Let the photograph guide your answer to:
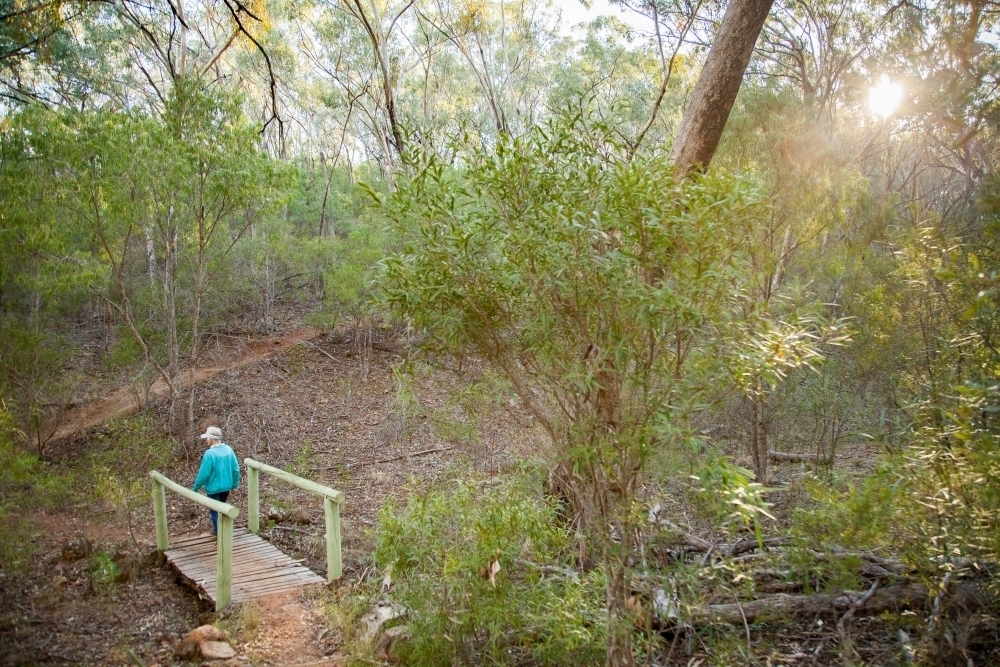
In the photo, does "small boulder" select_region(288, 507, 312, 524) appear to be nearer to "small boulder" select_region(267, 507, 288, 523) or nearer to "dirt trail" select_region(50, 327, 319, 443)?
"small boulder" select_region(267, 507, 288, 523)

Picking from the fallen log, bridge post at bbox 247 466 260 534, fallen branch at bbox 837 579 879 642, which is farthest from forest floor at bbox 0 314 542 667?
fallen branch at bbox 837 579 879 642

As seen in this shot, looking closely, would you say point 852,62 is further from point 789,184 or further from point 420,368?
point 420,368

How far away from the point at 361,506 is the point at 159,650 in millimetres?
4339

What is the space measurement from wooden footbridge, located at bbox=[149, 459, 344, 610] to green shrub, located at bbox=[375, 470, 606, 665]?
2.28 meters

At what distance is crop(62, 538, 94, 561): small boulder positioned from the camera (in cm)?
854

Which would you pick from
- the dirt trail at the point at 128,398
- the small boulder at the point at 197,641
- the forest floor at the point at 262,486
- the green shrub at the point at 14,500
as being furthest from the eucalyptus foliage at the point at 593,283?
the dirt trail at the point at 128,398

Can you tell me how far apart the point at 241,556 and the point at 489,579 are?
178 inches

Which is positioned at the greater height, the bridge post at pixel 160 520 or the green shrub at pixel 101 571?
the bridge post at pixel 160 520

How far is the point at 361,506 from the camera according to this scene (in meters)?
10.4

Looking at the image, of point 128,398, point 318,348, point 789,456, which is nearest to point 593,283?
point 789,456

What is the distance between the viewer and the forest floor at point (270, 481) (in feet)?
19.1

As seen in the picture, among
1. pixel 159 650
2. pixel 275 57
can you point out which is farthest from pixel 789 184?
pixel 275 57

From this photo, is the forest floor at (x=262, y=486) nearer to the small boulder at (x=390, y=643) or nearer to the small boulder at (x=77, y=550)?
the small boulder at (x=77, y=550)

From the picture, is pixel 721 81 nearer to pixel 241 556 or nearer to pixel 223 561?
pixel 223 561
